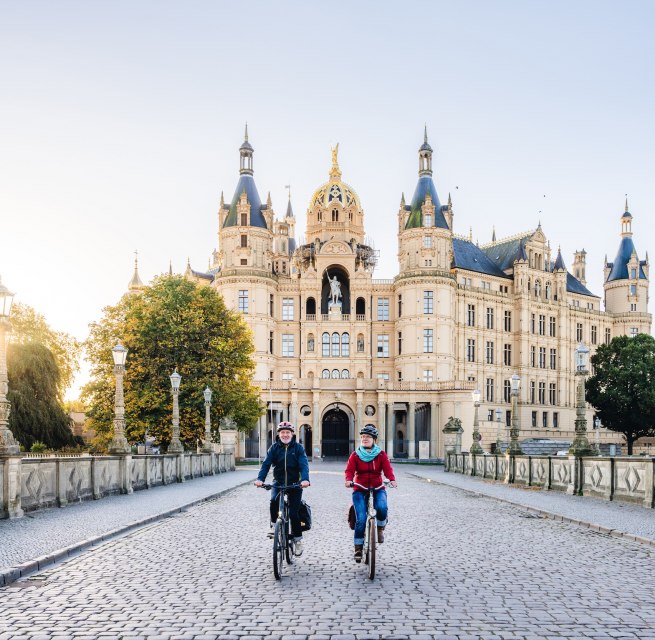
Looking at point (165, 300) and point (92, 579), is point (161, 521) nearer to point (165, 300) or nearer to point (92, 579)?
point (92, 579)

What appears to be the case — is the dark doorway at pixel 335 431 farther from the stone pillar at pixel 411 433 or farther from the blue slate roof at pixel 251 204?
the blue slate roof at pixel 251 204

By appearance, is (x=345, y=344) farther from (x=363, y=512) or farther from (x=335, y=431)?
(x=363, y=512)

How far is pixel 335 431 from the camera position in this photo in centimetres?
8056

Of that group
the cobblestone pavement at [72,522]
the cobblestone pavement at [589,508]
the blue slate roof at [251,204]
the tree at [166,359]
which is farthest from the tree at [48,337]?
the cobblestone pavement at [589,508]

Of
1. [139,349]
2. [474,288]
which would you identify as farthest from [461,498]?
[474,288]

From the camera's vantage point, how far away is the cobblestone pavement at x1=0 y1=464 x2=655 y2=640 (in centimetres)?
702

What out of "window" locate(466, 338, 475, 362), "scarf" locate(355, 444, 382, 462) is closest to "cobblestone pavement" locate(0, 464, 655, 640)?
"scarf" locate(355, 444, 382, 462)

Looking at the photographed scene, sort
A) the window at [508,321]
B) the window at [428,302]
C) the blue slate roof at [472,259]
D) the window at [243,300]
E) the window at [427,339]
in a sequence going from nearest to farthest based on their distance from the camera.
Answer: the window at [243,300], the window at [427,339], the window at [428,302], the blue slate roof at [472,259], the window at [508,321]

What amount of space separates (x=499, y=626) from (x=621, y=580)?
3.04 metres

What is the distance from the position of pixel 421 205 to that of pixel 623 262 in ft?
93.5

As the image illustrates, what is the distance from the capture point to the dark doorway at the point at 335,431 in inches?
3164

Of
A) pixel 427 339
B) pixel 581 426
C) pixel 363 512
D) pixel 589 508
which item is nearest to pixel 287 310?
pixel 427 339

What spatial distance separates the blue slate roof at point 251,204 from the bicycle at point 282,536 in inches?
2661

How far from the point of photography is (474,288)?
82.7m
